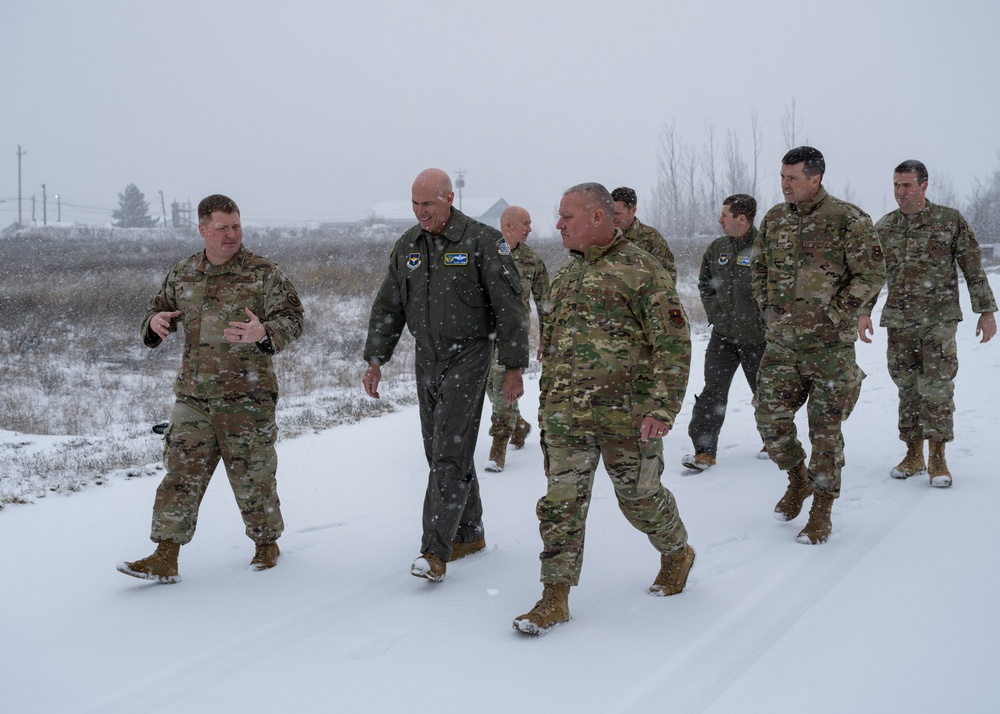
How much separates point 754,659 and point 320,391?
30.0 ft

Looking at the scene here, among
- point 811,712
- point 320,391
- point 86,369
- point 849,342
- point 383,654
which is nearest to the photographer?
point 811,712

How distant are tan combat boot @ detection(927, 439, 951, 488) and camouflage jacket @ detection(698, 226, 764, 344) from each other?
1.50m

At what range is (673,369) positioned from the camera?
3.40 meters

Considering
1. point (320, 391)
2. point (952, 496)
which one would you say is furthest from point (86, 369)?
point (952, 496)

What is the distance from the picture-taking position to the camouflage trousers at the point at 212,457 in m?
4.17

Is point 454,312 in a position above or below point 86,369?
above

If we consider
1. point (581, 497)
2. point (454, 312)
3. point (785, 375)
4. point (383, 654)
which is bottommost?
point (383, 654)

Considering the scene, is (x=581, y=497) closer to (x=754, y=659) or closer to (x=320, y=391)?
(x=754, y=659)

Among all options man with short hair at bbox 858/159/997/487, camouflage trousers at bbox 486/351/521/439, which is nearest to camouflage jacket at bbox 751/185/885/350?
man with short hair at bbox 858/159/997/487

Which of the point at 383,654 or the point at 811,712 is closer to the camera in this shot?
the point at 811,712

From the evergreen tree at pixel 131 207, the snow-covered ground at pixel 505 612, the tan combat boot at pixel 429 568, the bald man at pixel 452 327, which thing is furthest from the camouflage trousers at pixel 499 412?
the evergreen tree at pixel 131 207

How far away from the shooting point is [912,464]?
5887 mm

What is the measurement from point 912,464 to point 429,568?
4040 millimetres

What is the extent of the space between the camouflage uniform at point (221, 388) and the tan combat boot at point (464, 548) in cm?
113
